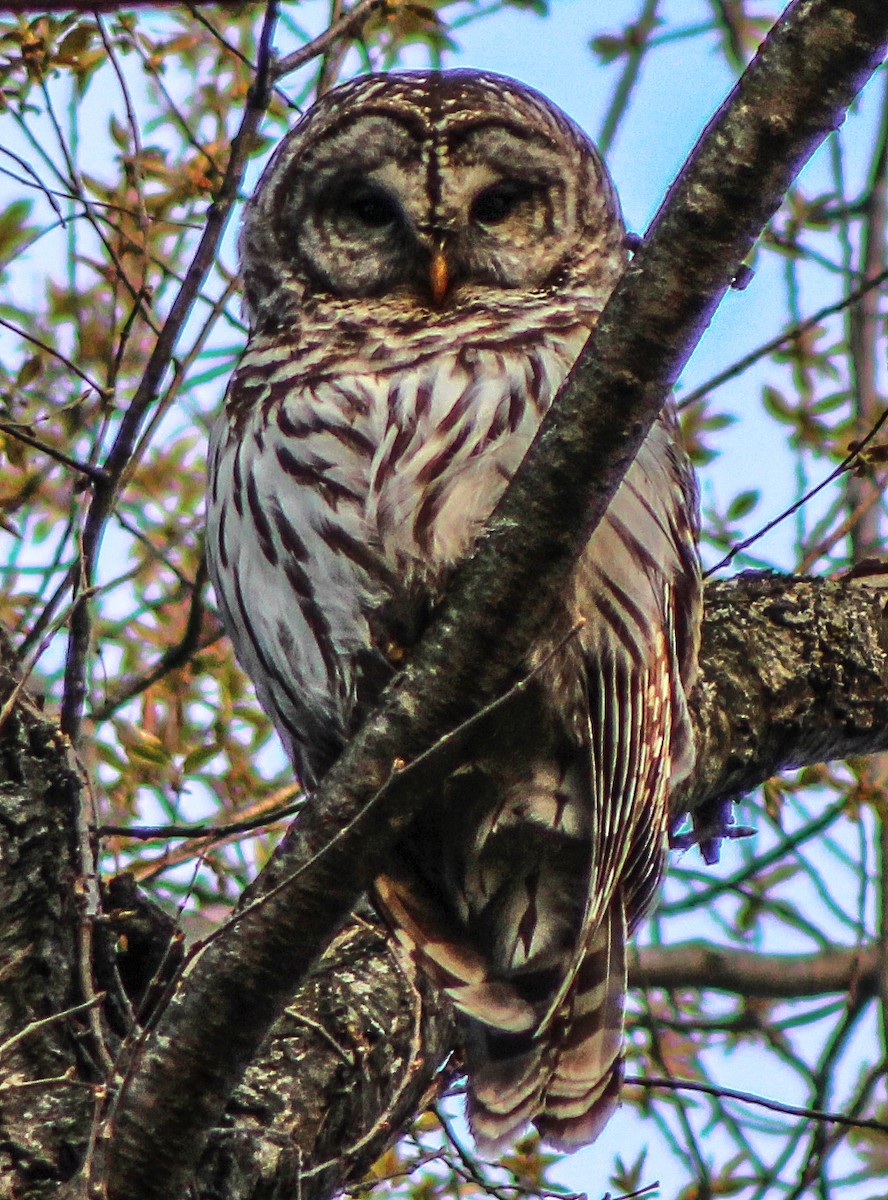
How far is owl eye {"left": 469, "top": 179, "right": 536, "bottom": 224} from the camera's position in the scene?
3.69 m

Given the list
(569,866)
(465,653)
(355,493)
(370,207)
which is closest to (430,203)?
(370,207)

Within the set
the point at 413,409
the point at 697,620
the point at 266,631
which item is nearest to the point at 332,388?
the point at 413,409

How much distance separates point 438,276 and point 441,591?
33.9 inches

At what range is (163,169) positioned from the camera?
4258 millimetres

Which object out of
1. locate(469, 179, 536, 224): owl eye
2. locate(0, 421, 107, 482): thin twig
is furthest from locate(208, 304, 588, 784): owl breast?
locate(469, 179, 536, 224): owl eye

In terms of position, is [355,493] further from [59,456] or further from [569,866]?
[569,866]

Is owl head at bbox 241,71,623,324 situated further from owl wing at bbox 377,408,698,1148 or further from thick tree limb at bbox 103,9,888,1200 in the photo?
thick tree limb at bbox 103,9,888,1200

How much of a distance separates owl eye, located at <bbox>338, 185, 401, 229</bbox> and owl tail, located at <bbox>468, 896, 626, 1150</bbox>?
1.81 metres

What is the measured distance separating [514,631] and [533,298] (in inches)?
60.9

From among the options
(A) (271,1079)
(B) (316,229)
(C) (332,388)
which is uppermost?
(B) (316,229)

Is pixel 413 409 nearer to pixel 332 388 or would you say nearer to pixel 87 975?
pixel 332 388

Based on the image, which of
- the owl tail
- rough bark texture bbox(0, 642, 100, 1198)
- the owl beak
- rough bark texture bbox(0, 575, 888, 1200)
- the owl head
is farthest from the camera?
the owl head

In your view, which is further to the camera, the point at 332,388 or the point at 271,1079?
the point at 332,388

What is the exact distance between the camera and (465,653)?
2184 mm
